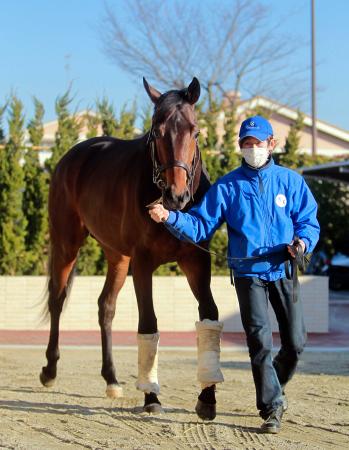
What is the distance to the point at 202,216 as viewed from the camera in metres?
5.74

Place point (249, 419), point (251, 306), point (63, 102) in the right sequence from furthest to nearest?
point (63, 102), point (249, 419), point (251, 306)

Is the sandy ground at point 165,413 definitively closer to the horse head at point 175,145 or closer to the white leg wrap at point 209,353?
the white leg wrap at point 209,353

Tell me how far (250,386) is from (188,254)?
202cm

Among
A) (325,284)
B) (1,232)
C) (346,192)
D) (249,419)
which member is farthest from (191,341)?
(346,192)

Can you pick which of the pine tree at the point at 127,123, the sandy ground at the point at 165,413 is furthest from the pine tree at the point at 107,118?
the sandy ground at the point at 165,413

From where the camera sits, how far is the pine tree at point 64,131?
14.0 meters

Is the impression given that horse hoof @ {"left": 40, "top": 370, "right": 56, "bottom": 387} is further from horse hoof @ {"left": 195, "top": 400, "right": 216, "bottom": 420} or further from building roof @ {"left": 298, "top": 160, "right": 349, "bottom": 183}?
building roof @ {"left": 298, "top": 160, "right": 349, "bottom": 183}

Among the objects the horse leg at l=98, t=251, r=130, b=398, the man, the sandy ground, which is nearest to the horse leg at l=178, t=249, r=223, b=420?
the sandy ground

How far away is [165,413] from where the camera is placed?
20.6 ft

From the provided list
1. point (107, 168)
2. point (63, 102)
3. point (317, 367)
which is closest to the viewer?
point (107, 168)

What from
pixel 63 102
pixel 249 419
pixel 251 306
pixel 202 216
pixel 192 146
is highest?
pixel 63 102

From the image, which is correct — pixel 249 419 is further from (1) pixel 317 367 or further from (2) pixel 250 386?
(1) pixel 317 367

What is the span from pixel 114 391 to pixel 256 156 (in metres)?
2.60

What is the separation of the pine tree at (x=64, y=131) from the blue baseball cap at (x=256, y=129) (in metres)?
8.56
